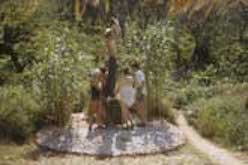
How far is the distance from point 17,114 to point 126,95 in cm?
198

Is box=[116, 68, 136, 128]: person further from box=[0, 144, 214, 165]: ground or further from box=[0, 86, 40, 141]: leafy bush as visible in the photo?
box=[0, 86, 40, 141]: leafy bush

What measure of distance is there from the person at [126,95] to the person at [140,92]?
0.38ft

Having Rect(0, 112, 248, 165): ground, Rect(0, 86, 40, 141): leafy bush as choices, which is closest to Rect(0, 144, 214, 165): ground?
Rect(0, 112, 248, 165): ground

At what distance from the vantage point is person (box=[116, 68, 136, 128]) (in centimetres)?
959

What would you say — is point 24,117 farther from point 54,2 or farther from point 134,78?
point 54,2

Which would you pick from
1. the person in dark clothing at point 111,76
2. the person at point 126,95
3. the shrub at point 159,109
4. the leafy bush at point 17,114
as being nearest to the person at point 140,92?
the person at point 126,95

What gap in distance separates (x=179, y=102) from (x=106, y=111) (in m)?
3.14

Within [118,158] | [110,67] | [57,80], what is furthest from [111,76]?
[118,158]

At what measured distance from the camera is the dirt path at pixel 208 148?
8.29 metres

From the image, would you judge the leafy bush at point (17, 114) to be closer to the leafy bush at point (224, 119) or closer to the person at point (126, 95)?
the person at point (126, 95)

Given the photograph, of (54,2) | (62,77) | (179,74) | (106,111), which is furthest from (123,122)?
(54,2)

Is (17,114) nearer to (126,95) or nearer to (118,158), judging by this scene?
(126,95)

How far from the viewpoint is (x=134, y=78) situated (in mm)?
9695

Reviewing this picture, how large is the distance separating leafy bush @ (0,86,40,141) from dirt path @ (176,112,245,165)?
288cm
